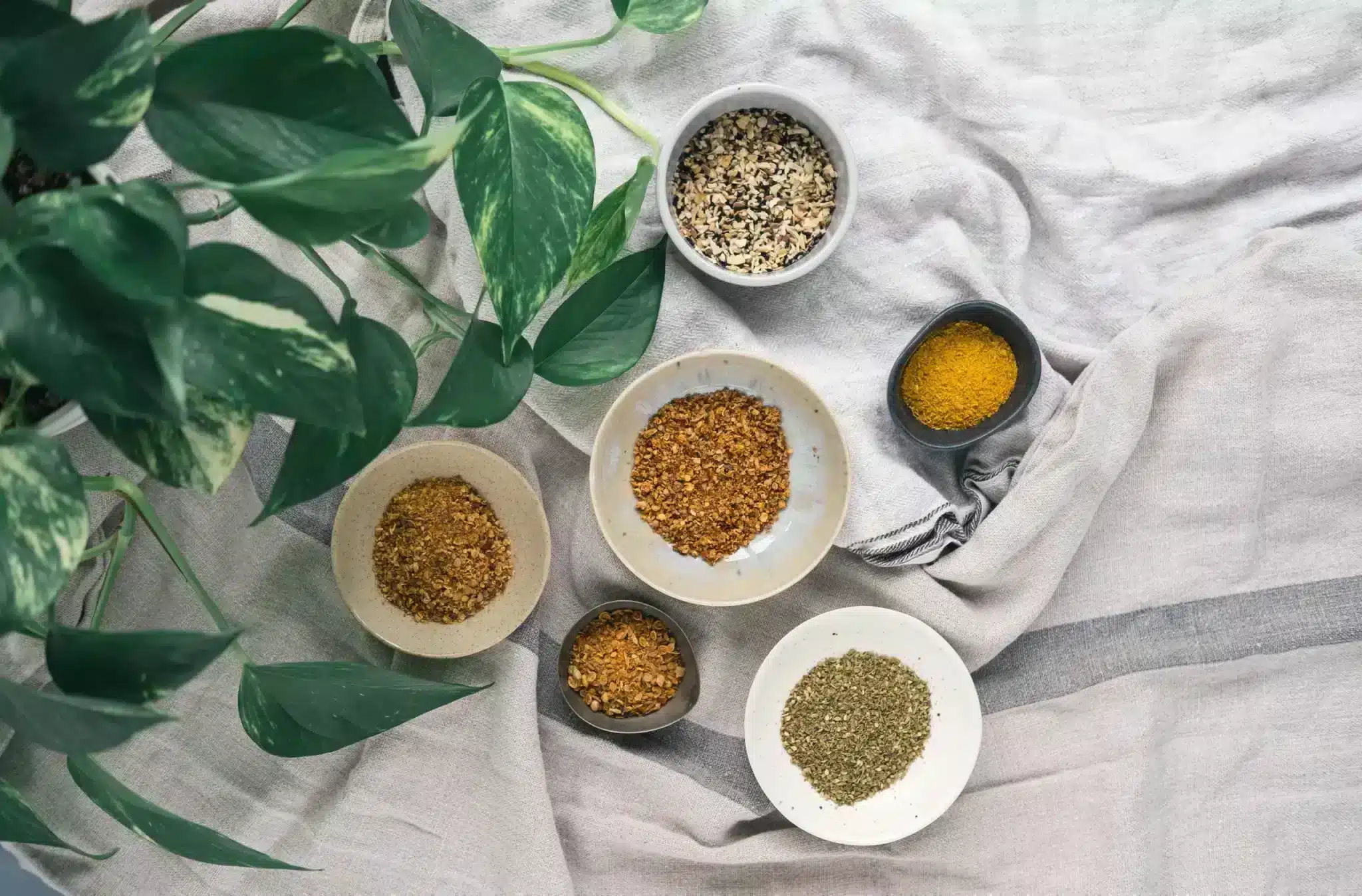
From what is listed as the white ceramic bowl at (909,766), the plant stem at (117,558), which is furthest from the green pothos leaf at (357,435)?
the white ceramic bowl at (909,766)

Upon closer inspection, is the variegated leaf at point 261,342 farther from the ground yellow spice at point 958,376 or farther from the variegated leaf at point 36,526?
the ground yellow spice at point 958,376

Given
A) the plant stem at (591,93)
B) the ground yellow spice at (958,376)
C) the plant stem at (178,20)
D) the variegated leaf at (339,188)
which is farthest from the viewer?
the ground yellow spice at (958,376)

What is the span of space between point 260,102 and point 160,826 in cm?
56

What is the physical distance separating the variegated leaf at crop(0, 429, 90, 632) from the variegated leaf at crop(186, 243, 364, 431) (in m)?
0.13

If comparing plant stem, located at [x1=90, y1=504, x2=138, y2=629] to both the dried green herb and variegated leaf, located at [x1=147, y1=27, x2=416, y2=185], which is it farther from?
the dried green herb

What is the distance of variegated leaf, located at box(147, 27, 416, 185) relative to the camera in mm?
742

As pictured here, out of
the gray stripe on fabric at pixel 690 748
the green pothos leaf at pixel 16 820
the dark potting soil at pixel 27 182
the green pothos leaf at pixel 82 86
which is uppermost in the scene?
the green pothos leaf at pixel 82 86

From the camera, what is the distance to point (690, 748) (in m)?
1.48

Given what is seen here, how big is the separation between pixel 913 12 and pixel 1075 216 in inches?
12.8

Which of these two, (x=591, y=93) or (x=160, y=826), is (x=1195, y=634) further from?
(x=160, y=826)

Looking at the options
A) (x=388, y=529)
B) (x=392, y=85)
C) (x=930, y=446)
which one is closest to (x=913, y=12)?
(x=930, y=446)

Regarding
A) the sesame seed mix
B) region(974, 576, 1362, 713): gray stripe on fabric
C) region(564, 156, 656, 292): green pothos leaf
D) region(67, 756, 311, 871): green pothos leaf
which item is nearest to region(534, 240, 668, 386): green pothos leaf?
region(564, 156, 656, 292): green pothos leaf

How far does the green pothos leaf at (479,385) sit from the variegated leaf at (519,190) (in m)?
0.08

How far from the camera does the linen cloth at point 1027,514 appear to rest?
4.47ft
